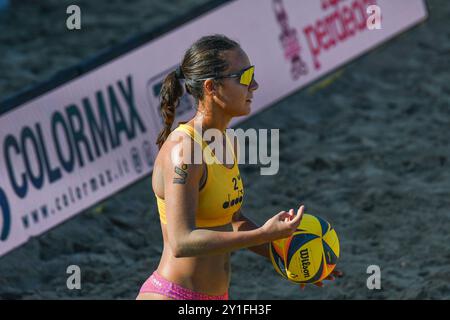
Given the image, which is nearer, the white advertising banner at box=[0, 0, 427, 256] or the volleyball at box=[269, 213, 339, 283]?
the volleyball at box=[269, 213, 339, 283]

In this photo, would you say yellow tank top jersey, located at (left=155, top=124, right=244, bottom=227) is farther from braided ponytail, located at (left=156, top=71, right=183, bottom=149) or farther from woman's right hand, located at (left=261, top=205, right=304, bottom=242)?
woman's right hand, located at (left=261, top=205, right=304, bottom=242)

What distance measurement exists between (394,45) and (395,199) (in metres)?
3.49

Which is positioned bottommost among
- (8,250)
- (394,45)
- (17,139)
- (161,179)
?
(394,45)

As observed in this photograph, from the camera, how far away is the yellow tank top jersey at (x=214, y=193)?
4.64 meters

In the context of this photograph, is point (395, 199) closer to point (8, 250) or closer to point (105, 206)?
point (105, 206)

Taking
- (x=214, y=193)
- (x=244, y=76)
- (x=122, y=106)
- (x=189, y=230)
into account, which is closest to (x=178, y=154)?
(x=214, y=193)

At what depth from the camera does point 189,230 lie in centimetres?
445

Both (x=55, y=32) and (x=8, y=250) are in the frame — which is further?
(x=55, y=32)

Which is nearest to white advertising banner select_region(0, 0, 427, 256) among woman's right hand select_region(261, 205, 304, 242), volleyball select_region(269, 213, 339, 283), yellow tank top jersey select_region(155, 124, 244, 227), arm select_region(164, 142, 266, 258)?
volleyball select_region(269, 213, 339, 283)

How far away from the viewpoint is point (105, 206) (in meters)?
8.93

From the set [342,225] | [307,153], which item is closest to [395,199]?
[342,225]

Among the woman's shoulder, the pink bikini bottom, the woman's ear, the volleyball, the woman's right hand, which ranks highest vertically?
the woman's ear

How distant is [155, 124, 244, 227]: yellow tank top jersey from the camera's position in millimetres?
4641

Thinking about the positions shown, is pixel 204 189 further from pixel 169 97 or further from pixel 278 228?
pixel 169 97
